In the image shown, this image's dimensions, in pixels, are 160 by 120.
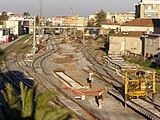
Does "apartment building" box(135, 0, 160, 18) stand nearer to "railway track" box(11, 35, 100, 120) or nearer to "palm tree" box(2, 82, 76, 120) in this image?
"railway track" box(11, 35, 100, 120)

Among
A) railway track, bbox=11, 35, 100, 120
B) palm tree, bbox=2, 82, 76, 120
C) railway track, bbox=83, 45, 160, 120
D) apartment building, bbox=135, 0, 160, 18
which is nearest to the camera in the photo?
palm tree, bbox=2, 82, 76, 120

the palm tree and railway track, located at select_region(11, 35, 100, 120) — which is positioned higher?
the palm tree

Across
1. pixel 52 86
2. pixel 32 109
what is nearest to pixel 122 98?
pixel 52 86

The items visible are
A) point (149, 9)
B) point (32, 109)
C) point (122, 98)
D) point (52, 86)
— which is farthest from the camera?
point (149, 9)

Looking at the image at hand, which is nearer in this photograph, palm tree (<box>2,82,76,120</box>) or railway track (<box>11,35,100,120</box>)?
palm tree (<box>2,82,76,120</box>)

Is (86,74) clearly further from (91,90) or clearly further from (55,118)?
(55,118)

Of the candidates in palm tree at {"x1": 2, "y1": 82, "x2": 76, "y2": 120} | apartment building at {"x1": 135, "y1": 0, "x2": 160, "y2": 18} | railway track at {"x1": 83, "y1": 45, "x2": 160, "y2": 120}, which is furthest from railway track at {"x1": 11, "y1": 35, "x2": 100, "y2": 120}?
apartment building at {"x1": 135, "y1": 0, "x2": 160, "y2": 18}

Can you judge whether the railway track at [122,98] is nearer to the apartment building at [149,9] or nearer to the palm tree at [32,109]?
the palm tree at [32,109]

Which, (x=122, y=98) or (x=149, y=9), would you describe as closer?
(x=122, y=98)

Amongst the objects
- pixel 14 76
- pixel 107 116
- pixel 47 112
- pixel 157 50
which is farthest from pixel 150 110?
pixel 157 50

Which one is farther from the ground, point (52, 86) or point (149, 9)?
point (149, 9)

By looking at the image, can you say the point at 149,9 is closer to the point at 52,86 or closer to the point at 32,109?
the point at 52,86

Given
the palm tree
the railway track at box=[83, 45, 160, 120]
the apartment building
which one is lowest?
the railway track at box=[83, 45, 160, 120]

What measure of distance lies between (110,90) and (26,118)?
11.9m
